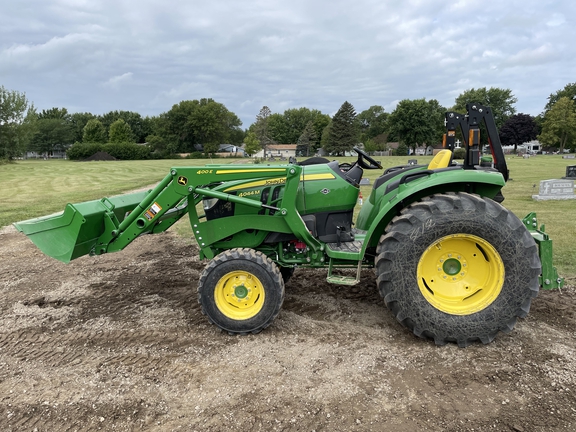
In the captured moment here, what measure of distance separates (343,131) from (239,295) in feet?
226

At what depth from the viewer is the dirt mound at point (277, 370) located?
8.97 ft

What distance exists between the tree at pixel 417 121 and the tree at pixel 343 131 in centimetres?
981

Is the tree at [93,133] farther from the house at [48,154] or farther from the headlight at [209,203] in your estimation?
the headlight at [209,203]

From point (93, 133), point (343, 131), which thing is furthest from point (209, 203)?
point (93, 133)

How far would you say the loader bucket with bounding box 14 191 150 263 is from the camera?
13.6 feet

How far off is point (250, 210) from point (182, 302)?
145 cm

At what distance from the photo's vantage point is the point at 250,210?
4.26 meters

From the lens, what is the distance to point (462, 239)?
3.69m

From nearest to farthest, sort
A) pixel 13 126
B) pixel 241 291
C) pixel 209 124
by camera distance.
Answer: pixel 241 291 < pixel 13 126 < pixel 209 124

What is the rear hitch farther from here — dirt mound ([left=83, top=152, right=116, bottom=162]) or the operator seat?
dirt mound ([left=83, top=152, right=116, bottom=162])

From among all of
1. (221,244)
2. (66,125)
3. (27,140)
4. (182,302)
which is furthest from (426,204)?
(66,125)

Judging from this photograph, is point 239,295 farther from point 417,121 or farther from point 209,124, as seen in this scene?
point 209,124

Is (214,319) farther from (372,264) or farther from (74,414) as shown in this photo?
(372,264)

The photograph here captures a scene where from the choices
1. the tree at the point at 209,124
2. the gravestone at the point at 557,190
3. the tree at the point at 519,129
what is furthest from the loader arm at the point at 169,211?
the tree at the point at 519,129
